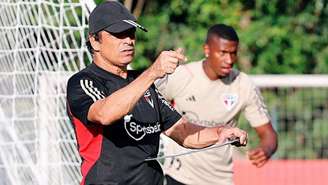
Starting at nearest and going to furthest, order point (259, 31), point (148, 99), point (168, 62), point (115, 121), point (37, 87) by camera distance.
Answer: point (168, 62)
point (115, 121)
point (148, 99)
point (37, 87)
point (259, 31)

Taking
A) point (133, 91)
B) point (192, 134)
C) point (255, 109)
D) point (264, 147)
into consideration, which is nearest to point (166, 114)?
point (192, 134)

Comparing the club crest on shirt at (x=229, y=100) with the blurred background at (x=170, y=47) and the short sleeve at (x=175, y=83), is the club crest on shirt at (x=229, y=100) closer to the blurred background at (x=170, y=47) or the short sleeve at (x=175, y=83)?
the short sleeve at (x=175, y=83)

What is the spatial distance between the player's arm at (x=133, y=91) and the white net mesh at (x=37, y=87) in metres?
2.33

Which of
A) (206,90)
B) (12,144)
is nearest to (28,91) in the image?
(12,144)

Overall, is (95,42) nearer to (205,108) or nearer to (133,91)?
(133,91)

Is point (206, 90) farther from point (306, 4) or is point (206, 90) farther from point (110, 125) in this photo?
point (306, 4)

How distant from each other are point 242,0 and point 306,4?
2.53ft

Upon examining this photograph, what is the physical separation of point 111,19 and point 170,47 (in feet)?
26.7

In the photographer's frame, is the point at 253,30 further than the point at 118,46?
Yes

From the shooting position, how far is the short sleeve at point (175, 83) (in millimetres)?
8164

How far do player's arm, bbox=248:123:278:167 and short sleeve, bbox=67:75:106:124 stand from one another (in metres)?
2.26

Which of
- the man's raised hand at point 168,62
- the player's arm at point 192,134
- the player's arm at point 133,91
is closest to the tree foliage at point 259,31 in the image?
the player's arm at point 192,134

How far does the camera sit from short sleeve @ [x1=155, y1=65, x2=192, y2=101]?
8164mm

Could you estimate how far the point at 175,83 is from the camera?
8.30m
